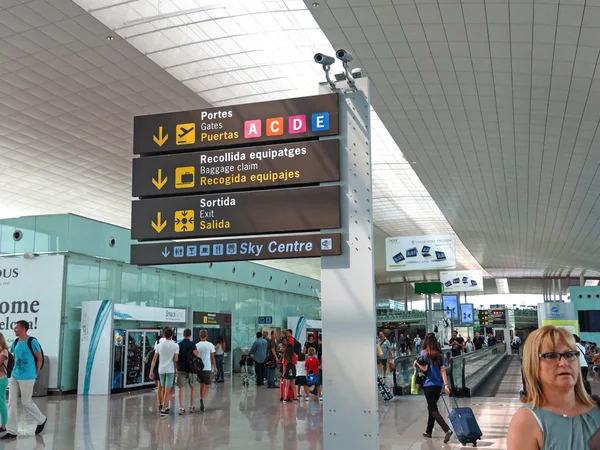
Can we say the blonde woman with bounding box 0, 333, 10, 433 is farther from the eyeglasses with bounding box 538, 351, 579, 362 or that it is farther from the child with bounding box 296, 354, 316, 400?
the eyeglasses with bounding box 538, 351, 579, 362

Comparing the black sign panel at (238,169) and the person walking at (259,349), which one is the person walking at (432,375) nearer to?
the black sign panel at (238,169)

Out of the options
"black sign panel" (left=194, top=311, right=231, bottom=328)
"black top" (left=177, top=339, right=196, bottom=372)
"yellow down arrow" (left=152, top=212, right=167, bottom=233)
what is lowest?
"black top" (left=177, top=339, right=196, bottom=372)

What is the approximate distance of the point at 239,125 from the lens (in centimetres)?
639

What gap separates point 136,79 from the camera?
806 inches

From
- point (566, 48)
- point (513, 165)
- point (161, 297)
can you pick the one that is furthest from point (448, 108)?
point (161, 297)

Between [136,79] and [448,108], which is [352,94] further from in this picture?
[136,79]

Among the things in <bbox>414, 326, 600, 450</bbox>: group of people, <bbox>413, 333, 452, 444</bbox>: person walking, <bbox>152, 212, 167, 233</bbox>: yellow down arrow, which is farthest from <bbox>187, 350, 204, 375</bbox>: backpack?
<bbox>414, 326, 600, 450</bbox>: group of people

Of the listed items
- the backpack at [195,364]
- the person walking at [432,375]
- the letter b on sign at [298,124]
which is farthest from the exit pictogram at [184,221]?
the backpack at [195,364]

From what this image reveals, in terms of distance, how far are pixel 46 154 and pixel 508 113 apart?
19840 millimetres

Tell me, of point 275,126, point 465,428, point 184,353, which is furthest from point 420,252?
point 275,126

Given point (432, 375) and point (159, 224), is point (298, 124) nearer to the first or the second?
point (159, 224)

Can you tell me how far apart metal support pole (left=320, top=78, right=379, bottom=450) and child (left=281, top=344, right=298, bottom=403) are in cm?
886

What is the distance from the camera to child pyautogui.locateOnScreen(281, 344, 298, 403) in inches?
571

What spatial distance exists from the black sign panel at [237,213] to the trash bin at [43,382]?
491 inches
